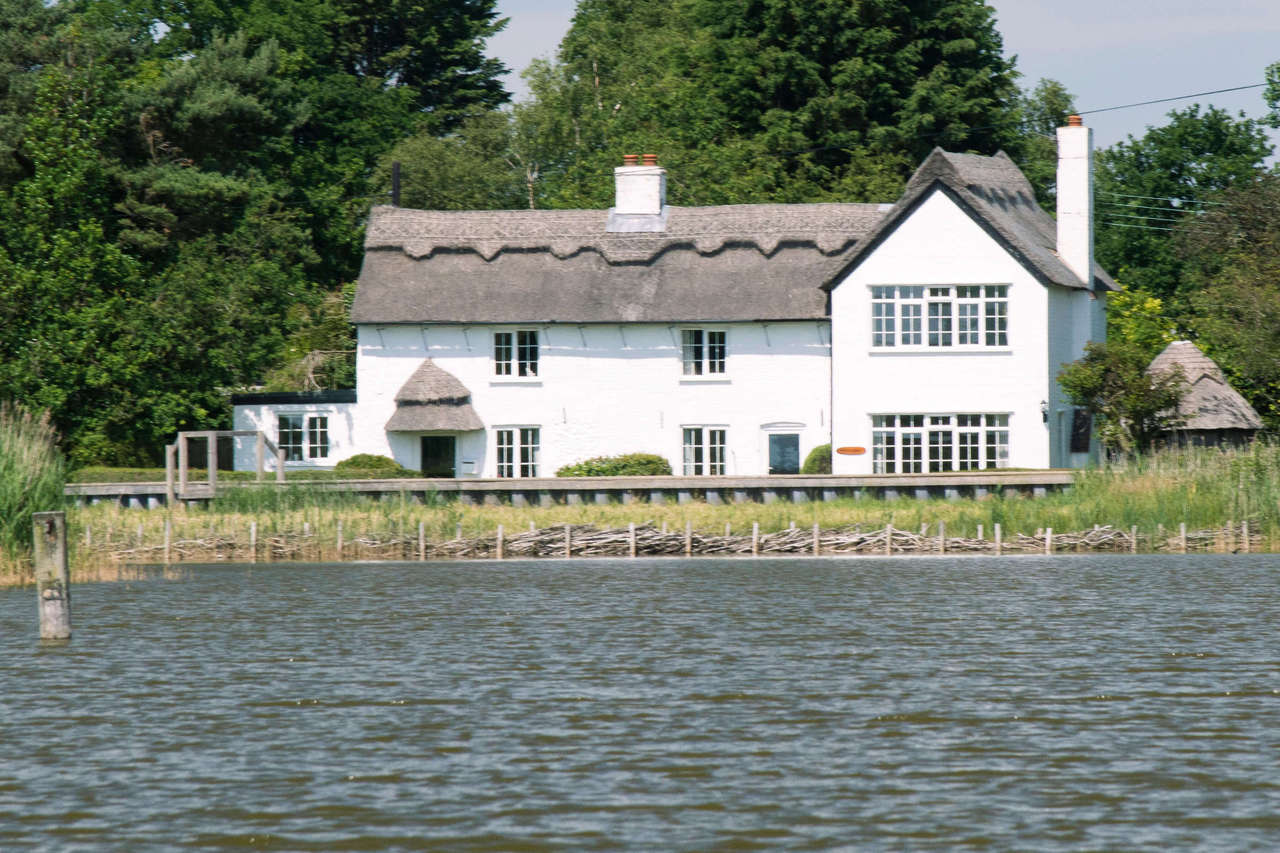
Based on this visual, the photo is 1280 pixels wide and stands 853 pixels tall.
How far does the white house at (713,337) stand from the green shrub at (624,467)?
145cm

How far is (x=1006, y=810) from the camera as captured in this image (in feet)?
44.0

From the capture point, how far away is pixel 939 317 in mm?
51531


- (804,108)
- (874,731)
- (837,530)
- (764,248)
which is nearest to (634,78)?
(804,108)

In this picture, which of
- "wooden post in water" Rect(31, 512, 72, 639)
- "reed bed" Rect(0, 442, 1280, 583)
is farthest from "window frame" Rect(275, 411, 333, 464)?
"wooden post in water" Rect(31, 512, 72, 639)

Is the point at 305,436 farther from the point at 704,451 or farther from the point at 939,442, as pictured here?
the point at 939,442

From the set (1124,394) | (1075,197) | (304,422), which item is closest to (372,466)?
(304,422)

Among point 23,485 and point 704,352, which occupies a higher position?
point 704,352

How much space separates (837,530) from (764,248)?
18250 mm

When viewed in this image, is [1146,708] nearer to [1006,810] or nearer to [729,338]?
[1006,810]

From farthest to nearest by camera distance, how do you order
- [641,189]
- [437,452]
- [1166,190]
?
[1166,190]
[641,189]
[437,452]

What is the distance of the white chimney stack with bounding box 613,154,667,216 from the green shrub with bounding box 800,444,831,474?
968cm

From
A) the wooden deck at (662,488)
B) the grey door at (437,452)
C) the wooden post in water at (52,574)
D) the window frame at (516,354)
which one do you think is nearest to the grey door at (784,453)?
the window frame at (516,354)

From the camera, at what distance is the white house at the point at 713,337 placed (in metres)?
51.0

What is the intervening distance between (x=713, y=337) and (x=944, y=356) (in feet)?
23.1
